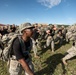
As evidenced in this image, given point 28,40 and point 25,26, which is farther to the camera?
point 28,40

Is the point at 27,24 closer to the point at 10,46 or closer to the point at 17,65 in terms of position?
the point at 10,46

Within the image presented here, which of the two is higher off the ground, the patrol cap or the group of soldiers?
the patrol cap

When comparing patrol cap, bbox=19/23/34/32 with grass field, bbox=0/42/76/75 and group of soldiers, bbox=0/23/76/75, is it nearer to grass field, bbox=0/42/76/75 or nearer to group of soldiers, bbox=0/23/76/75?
group of soldiers, bbox=0/23/76/75

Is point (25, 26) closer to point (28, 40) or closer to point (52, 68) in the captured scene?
point (28, 40)

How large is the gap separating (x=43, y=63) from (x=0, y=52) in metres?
3.00

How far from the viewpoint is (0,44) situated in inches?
521

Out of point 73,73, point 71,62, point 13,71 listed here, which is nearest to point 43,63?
point 71,62

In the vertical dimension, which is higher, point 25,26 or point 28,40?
point 25,26

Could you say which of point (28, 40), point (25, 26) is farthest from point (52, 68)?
point (25, 26)

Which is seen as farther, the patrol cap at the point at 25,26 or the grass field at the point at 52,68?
the grass field at the point at 52,68

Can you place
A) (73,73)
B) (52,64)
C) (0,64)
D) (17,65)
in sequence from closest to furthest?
(17,65) → (73,73) → (52,64) → (0,64)

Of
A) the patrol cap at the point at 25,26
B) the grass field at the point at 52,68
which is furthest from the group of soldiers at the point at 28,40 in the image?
the grass field at the point at 52,68

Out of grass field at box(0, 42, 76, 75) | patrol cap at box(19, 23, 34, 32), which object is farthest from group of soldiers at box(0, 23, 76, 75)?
grass field at box(0, 42, 76, 75)

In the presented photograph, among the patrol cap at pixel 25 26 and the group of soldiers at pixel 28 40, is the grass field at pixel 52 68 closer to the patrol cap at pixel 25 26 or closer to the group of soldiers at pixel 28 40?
the group of soldiers at pixel 28 40
